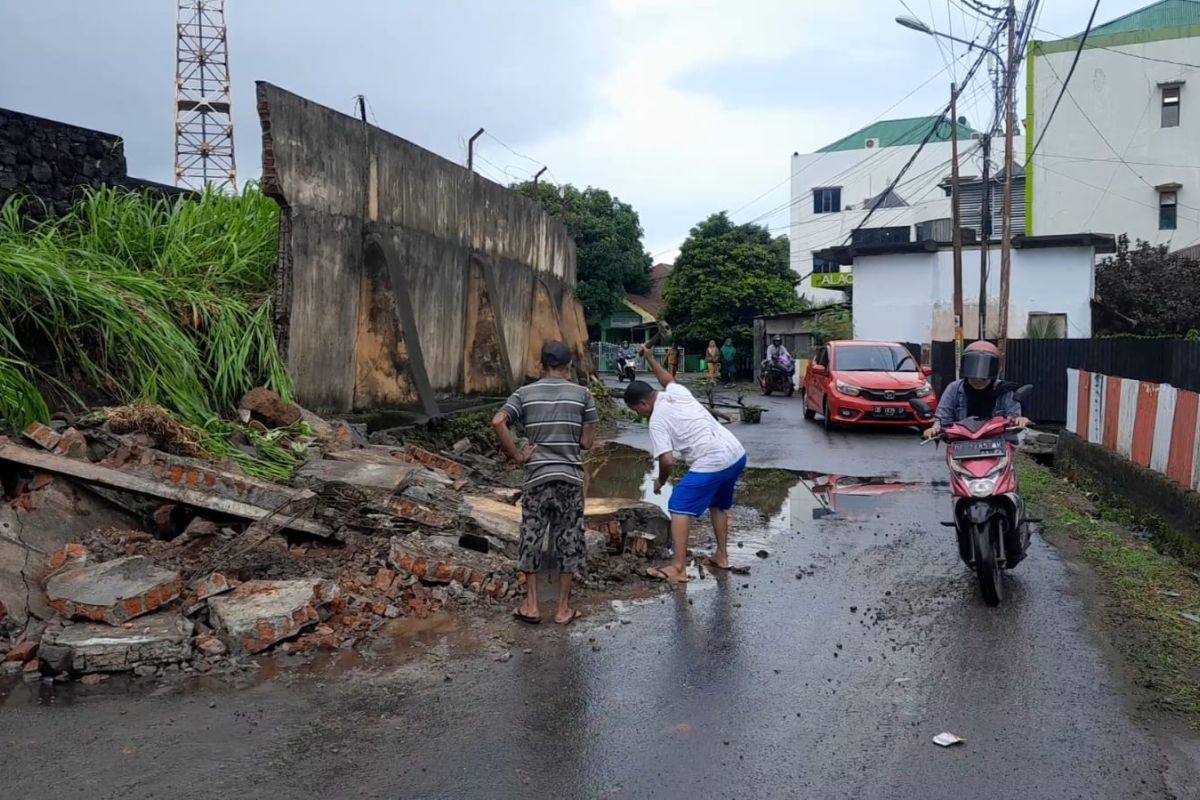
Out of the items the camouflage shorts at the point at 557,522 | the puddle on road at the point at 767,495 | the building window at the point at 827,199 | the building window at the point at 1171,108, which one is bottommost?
the puddle on road at the point at 767,495

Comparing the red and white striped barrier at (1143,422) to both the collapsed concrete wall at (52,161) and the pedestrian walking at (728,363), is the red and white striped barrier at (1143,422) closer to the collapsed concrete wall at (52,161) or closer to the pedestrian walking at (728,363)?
the collapsed concrete wall at (52,161)

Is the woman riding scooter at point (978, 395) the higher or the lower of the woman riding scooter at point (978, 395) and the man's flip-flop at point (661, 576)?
the higher

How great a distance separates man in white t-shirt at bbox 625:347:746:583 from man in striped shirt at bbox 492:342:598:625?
93 cm

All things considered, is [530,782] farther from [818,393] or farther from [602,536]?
[818,393]

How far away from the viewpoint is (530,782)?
3670mm

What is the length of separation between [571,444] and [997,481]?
2.64m

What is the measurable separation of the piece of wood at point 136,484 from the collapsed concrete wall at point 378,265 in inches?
114

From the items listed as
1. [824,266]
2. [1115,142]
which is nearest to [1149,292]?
[1115,142]

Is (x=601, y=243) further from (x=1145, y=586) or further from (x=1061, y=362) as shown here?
(x=1145, y=586)

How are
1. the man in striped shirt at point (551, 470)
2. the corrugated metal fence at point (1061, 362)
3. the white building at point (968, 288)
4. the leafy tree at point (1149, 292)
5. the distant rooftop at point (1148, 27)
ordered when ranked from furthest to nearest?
1. the distant rooftop at point (1148, 27)
2. the white building at point (968, 288)
3. the leafy tree at point (1149, 292)
4. the corrugated metal fence at point (1061, 362)
5. the man in striped shirt at point (551, 470)

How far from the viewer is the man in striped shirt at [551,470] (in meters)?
5.75

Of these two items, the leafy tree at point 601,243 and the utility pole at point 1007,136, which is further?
the leafy tree at point 601,243

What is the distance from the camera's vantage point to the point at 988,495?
614 centimetres

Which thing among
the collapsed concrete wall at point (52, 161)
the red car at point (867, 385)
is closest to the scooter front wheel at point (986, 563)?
the collapsed concrete wall at point (52, 161)
